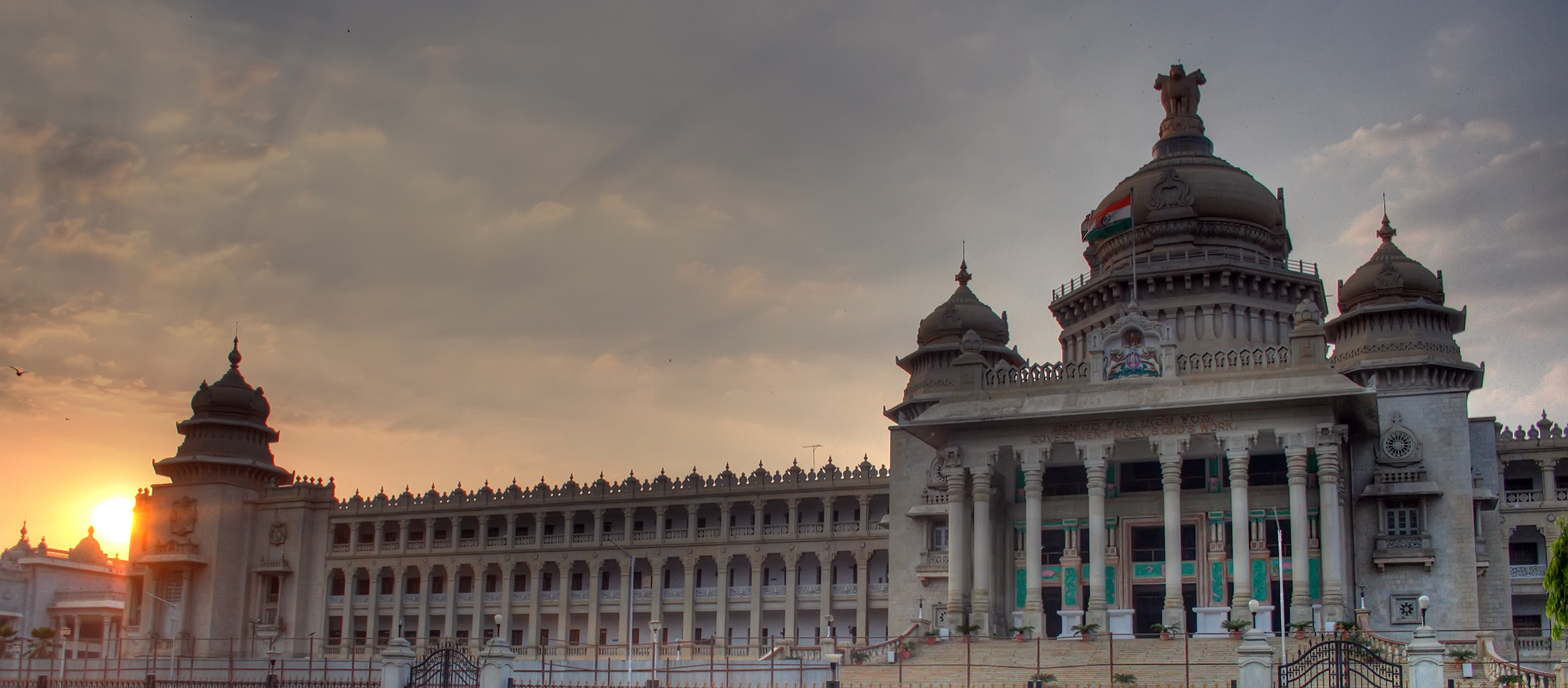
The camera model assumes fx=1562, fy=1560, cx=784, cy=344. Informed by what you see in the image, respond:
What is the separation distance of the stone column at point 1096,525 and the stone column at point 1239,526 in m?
4.40

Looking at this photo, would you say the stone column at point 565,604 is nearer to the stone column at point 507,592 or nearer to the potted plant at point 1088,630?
the stone column at point 507,592

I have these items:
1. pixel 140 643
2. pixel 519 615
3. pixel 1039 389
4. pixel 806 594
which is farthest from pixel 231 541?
pixel 1039 389

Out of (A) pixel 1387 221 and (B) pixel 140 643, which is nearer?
(A) pixel 1387 221

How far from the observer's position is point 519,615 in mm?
87688

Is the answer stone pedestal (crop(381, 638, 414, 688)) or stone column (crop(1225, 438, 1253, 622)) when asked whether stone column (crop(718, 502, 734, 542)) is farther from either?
stone pedestal (crop(381, 638, 414, 688))

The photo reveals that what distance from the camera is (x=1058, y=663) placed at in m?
50.0

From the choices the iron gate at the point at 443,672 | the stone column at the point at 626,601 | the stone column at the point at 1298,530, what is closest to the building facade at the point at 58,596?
the stone column at the point at 626,601

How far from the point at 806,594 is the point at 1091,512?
92.5 feet

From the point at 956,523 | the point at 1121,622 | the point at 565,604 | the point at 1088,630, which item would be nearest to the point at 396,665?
the point at 1088,630

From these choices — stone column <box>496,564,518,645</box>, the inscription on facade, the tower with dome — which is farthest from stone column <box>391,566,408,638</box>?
the inscription on facade

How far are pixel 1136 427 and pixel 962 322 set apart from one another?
18685 millimetres

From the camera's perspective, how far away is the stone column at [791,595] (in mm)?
80375

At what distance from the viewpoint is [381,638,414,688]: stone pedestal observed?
39.9 metres

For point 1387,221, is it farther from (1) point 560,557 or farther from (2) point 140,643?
(2) point 140,643
